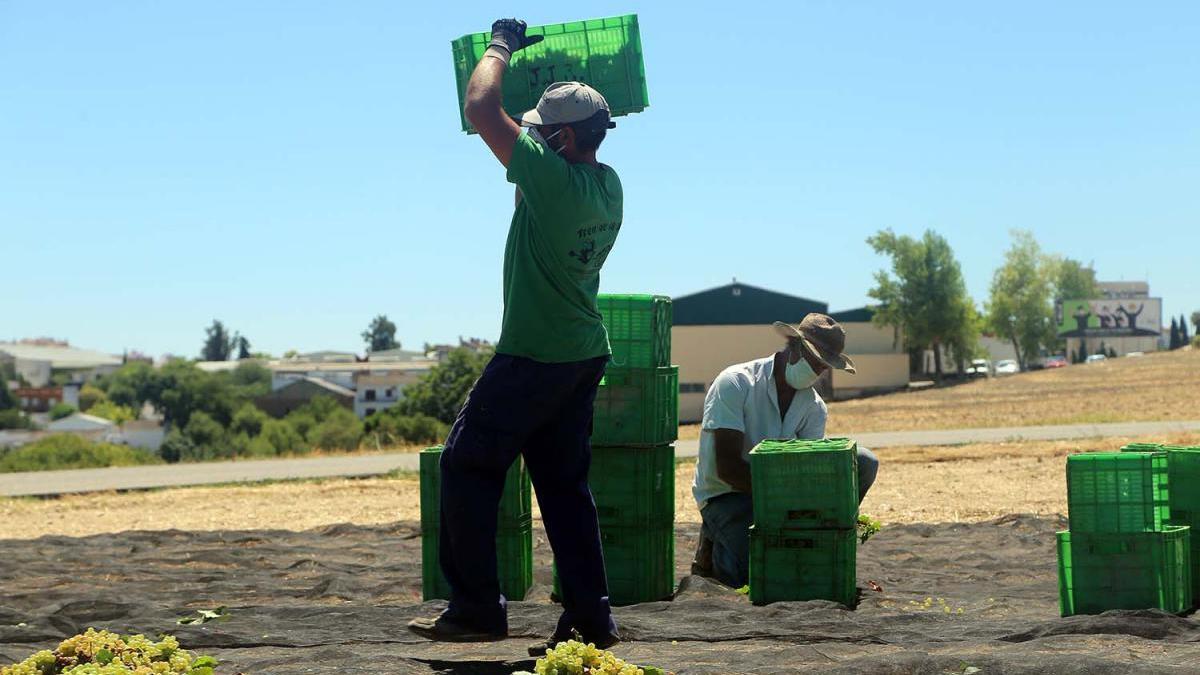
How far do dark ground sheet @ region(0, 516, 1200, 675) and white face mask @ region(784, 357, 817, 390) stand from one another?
1.12m

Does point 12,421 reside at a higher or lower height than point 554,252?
lower

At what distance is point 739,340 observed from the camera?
59.7 m

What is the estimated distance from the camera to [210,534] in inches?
442

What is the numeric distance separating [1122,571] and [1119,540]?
0.13 metres

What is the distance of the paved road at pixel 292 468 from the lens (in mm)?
18438

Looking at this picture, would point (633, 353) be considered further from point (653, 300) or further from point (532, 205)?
point (532, 205)

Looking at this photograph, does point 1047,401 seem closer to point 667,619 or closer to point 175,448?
point 667,619

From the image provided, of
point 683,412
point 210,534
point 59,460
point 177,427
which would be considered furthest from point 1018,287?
point 210,534

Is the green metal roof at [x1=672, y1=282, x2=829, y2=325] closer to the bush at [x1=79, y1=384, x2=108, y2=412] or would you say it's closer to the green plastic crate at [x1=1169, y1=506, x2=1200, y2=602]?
the green plastic crate at [x1=1169, y1=506, x2=1200, y2=602]

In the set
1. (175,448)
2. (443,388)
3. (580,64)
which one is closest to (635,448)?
(580,64)

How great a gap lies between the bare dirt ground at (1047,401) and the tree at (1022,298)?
28.9m

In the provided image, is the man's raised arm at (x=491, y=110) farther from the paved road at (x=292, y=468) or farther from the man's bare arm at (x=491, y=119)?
the paved road at (x=292, y=468)

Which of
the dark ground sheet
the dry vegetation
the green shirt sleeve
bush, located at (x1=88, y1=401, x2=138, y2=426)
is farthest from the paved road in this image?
bush, located at (x1=88, y1=401, x2=138, y2=426)

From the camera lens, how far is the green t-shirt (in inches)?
187
